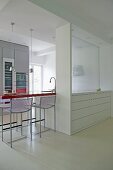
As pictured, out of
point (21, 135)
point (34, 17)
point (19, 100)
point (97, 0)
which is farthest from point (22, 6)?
point (21, 135)

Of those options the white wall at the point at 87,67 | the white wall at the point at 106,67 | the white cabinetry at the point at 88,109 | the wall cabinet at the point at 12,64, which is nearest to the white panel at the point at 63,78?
the white cabinetry at the point at 88,109

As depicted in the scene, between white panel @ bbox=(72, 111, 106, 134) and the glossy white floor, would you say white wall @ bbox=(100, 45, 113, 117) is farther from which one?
the glossy white floor

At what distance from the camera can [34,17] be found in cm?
327

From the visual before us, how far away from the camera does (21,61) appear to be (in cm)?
614

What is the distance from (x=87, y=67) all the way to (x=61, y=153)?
9.88 ft

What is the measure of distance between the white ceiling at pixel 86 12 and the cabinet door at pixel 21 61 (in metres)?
3.12

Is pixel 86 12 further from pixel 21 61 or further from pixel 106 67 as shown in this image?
pixel 21 61

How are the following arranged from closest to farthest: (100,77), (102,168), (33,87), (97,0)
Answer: (102,168)
(97,0)
(100,77)
(33,87)

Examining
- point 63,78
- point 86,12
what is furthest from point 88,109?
point 86,12

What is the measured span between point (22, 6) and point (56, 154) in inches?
109

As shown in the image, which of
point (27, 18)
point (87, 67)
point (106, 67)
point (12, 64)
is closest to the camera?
point (27, 18)

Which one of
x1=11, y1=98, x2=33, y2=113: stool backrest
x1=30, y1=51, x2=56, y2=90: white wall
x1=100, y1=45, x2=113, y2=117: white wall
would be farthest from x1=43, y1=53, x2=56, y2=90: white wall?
x1=11, y1=98, x2=33, y2=113: stool backrest

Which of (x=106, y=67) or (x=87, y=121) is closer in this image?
(x=87, y=121)

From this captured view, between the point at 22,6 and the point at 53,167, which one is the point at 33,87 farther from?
the point at 53,167
